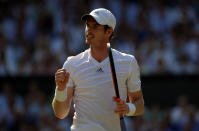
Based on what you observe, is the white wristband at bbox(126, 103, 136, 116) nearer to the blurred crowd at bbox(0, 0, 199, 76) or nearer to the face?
the face

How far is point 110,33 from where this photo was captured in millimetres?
5164

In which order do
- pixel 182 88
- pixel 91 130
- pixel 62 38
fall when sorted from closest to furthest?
pixel 91 130 → pixel 182 88 → pixel 62 38

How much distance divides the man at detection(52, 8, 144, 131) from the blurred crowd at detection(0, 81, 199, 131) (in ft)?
15.5

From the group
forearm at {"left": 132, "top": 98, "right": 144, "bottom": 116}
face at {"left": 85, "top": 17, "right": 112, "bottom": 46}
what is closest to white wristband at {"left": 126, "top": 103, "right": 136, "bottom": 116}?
forearm at {"left": 132, "top": 98, "right": 144, "bottom": 116}

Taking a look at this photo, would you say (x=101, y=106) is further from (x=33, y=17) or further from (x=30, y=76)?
(x=33, y=17)

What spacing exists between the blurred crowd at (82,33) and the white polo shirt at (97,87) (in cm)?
544

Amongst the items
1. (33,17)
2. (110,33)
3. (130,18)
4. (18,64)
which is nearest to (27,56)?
(18,64)

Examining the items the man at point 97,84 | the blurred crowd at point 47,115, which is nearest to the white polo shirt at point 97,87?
the man at point 97,84

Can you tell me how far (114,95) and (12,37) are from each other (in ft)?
22.5

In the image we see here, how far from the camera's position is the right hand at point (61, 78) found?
185 inches

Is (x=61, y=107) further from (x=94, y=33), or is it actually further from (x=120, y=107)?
(x=94, y=33)

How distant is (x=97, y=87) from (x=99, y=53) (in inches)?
12.6

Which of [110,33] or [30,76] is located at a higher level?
[110,33]

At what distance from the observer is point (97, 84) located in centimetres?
500
